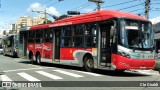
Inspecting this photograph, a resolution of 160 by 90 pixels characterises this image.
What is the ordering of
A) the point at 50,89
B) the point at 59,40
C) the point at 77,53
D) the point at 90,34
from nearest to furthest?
the point at 50,89 < the point at 90,34 < the point at 77,53 < the point at 59,40

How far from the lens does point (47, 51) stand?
25438 millimetres

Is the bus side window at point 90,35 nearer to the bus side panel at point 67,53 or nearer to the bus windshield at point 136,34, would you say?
the bus side panel at point 67,53

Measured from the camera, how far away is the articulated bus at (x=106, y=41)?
56.3 feet

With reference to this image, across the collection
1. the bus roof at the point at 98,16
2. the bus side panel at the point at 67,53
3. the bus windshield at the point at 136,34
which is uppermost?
the bus roof at the point at 98,16

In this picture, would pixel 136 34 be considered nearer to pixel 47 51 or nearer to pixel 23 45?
pixel 47 51

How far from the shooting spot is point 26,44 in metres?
30.0

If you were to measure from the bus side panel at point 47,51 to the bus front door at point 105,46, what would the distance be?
6.90 m

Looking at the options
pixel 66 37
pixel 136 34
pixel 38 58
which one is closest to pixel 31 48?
pixel 38 58

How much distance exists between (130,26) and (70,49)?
5494mm

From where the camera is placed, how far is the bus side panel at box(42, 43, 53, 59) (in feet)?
81.6

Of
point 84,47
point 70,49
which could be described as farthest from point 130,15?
point 70,49

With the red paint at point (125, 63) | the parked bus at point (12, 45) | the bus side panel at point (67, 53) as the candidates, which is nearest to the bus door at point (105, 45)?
the red paint at point (125, 63)

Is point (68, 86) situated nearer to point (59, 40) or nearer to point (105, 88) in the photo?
point (105, 88)

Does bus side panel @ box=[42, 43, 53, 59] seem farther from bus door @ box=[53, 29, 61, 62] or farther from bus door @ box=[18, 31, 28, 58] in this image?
bus door @ box=[18, 31, 28, 58]
